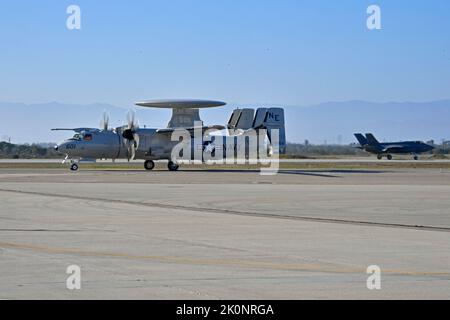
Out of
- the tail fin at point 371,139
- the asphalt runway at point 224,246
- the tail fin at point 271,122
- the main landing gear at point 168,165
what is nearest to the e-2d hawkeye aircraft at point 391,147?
the tail fin at point 371,139

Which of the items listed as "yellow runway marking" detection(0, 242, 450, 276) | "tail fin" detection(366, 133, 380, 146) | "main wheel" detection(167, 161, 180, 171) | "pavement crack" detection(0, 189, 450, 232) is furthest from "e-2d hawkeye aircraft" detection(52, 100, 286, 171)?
"tail fin" detection(366, 133, 380, 146)

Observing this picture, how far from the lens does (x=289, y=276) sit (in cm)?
1127

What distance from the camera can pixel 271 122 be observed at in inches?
2470

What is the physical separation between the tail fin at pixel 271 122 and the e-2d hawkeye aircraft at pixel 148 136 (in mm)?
76

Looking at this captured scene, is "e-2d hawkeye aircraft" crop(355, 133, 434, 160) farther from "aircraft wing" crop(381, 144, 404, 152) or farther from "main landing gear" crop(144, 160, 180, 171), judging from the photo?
"main landing gear" crop(144, 160, 180, 171)

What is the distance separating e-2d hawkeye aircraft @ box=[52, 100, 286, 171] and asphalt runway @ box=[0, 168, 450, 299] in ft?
95.8

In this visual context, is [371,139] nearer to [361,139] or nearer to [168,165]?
[361,139]

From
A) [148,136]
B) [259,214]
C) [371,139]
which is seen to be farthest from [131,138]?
[371,139]

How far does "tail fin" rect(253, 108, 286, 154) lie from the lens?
6225 centimetres

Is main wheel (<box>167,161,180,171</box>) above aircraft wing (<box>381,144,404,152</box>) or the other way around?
the other way around

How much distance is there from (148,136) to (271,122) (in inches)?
388

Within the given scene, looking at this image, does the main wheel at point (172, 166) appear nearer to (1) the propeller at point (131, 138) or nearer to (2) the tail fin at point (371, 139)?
(1) the propeller at point (131, 138)

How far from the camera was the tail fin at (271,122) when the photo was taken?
62250 millimetres
